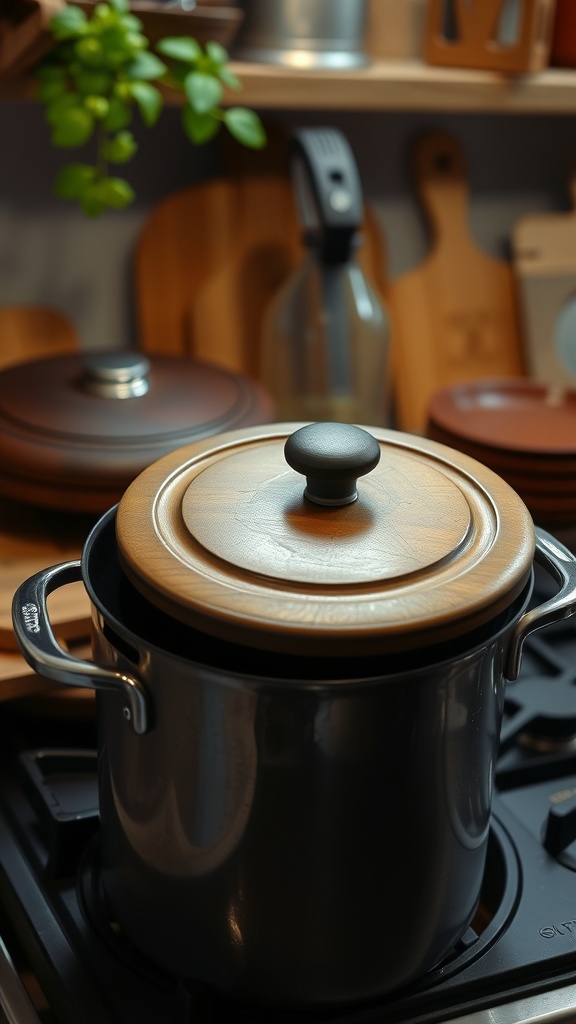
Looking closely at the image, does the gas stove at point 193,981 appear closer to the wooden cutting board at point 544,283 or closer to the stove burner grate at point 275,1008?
the stove burner grate at point 275,1008

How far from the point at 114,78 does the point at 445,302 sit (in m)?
0.49

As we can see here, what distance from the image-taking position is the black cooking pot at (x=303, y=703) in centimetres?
46

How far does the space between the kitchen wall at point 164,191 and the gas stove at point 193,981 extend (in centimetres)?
49

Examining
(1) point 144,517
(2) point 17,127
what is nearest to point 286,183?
(2) point 17,127

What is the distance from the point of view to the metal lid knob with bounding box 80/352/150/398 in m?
0.83

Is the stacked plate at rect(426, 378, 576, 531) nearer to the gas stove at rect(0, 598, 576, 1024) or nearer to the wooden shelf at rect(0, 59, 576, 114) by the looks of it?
the gas stove at rect(0, 598, 576, 1024)

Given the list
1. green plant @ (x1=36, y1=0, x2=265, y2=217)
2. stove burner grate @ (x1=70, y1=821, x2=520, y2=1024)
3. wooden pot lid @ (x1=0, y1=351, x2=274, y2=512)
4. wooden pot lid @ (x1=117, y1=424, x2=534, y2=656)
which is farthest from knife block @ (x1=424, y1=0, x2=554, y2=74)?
stove burner grate @ (x1=70, y1=821, x2=520, y2=1024)

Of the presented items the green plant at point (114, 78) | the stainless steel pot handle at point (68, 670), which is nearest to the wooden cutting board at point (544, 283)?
the green plant at point (114, 78)

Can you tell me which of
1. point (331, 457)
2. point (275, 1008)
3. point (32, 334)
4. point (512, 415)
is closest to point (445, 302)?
point (512, 415)

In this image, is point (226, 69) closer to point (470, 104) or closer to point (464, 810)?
point (470, 104)

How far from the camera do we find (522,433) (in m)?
0.95

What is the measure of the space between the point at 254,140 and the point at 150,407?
26cm

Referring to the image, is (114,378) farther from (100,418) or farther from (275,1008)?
(275,1008)

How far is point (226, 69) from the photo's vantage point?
2.96 ft
